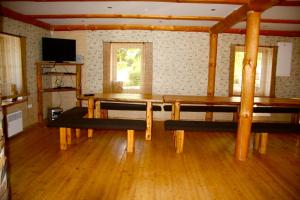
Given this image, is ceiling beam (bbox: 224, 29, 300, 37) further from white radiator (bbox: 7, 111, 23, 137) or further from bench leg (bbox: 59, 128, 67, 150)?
white radiator (bbox: 7, 111, 23, 137)

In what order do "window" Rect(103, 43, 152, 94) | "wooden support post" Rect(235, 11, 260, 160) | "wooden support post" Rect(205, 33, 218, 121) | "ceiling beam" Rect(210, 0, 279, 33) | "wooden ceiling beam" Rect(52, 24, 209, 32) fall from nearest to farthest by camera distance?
"ceiling beam" Rect(210, 0, 279, 33) → "wooden support post" Rect(235, 11, 260, 160) → "wooden support post" Rect(205, 33, 218, 121) → "wooden ceiling beam" Rect(52, 24, 209, 32) → "window" Rect(103, 43, 152, 94)

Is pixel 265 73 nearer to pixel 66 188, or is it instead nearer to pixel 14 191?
pixel 66 188

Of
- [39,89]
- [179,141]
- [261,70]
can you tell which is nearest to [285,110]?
[261,70]

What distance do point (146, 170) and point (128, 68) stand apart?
139 inches

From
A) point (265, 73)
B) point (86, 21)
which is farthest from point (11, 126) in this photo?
point (265, 73)

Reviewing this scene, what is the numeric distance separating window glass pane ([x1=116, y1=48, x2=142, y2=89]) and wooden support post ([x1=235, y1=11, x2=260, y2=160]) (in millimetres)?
3191

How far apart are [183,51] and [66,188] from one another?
4.52m

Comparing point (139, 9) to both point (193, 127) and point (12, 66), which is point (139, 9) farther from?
point (12, 66)

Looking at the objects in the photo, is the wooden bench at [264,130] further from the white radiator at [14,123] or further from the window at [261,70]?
the white radiator at [14,123]

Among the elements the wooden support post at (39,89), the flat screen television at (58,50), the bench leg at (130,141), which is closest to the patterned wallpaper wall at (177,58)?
the flat screen television at (58,50)

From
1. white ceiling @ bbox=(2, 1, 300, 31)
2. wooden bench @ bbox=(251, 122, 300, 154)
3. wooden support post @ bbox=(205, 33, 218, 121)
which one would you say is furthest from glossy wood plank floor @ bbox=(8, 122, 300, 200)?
white ceiling @ bbox=(2, 1, 300, 31)

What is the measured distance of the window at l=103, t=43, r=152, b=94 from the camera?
599cm

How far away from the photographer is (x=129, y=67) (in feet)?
20.1

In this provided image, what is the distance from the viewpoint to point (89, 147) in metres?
4.01
